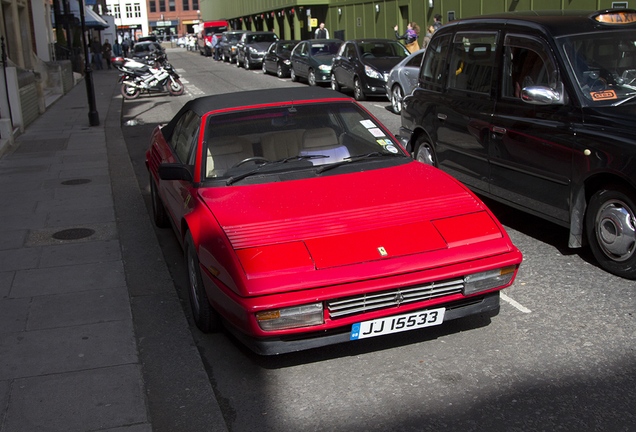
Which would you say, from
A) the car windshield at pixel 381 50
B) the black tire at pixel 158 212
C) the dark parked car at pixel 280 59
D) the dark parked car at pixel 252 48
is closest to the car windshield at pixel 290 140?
the black tire at pixel 158 212

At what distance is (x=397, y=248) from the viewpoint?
372 centimetres

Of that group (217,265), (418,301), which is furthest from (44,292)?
(418,301)

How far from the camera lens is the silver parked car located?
14.2 m

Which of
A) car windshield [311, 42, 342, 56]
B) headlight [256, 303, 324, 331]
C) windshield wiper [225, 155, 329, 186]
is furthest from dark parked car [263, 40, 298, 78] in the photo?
headlight [256, 303, 324, 331]

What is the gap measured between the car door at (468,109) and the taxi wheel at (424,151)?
259 mm

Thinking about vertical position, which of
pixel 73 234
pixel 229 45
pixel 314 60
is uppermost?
pixel 229 45

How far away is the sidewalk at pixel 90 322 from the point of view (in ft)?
11.3

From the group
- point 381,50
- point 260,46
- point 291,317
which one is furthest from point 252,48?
point 291,317

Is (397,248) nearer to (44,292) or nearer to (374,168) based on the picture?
(374,168)

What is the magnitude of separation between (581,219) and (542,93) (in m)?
1.07

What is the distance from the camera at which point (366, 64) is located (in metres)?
17.6

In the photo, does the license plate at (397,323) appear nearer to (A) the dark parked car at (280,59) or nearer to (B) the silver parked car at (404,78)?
(B) the silver parked car at (404,78)

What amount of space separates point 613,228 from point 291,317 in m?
2.90

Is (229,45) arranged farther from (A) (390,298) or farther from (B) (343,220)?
(A) (390,298)
